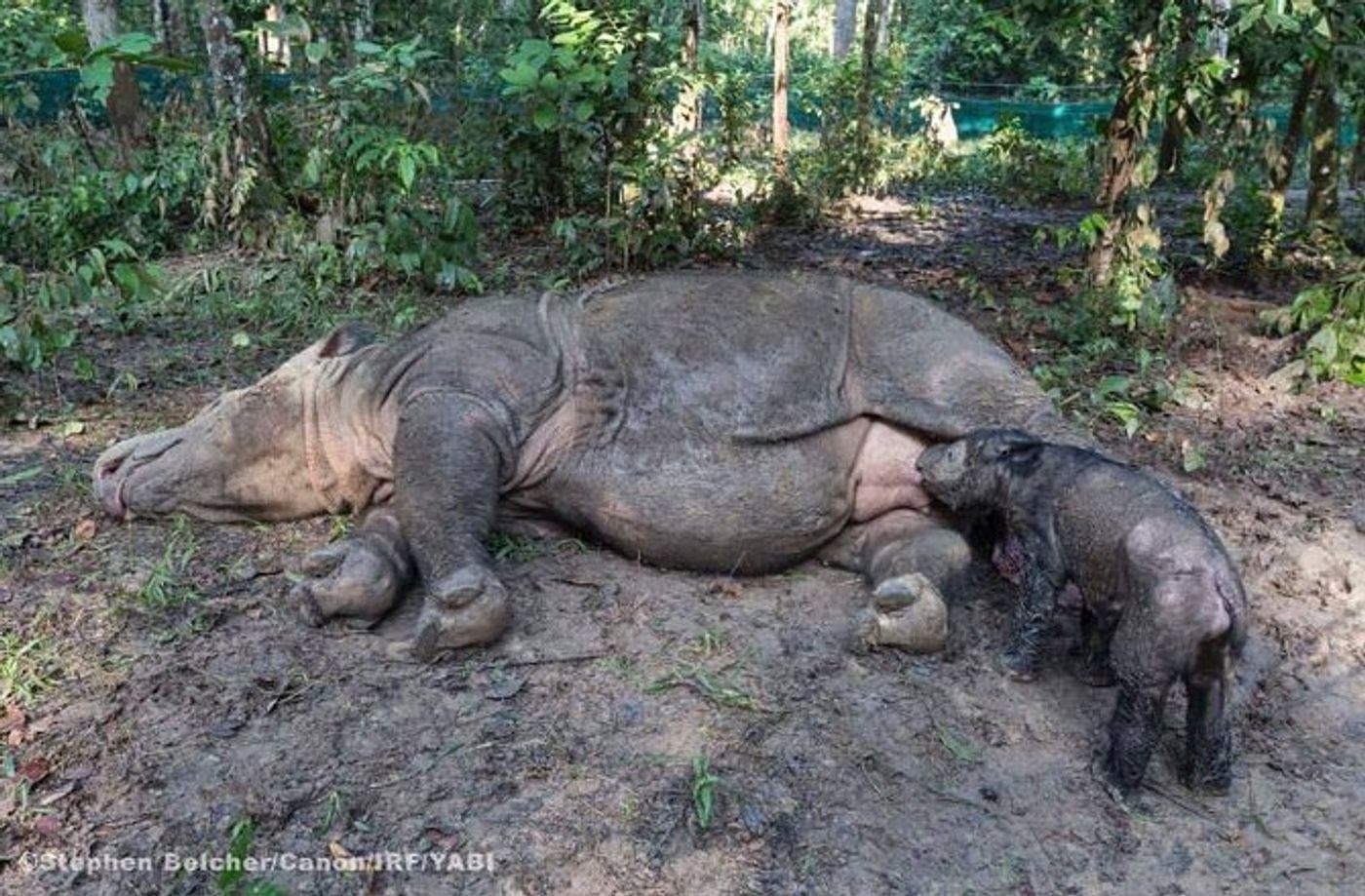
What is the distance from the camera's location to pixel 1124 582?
316 cm


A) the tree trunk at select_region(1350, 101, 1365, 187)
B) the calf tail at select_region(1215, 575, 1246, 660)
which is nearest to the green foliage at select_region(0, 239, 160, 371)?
the calf tail at select_region(1215, 575, 1246, 660)

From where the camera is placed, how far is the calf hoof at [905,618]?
355cm

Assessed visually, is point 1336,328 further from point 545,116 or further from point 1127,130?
point 545,116

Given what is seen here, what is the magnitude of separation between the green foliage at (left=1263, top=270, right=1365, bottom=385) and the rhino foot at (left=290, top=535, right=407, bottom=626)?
15.4ft

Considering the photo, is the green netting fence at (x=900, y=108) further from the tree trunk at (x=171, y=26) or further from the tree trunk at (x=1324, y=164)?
the tree trunk at (x=1324, y=164)

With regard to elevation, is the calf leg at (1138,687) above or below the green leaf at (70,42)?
below

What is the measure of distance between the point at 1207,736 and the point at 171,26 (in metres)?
13.9

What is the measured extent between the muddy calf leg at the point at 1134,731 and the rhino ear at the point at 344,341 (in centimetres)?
296

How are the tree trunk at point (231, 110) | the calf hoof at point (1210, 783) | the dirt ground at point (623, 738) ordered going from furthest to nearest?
the tree trunk at point (231, 110)
the calf hoof at point (1210, 783)
the dirt ground at point (623, 738)

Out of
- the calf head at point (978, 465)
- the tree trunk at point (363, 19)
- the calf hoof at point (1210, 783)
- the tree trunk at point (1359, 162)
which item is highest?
the tree trunk at point (363, 19)

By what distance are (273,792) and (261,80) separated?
6899 millimetres

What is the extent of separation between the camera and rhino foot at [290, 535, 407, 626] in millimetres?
3631

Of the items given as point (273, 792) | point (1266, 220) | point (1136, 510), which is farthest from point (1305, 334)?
point (273, 792)

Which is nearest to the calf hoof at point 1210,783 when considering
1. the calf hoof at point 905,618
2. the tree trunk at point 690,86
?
the calf hoof at point 905,618
